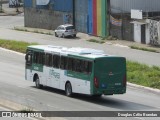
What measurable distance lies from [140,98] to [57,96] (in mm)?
4372

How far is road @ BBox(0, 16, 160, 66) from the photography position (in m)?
48.0

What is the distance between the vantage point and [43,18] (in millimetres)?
77625

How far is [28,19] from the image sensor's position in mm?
81188

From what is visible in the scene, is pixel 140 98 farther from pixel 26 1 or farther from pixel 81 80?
pixel 26 1

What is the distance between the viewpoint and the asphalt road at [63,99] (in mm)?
23453

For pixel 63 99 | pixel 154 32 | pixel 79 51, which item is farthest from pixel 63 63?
pixel 154 32

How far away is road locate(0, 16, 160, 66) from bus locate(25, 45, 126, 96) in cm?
1566

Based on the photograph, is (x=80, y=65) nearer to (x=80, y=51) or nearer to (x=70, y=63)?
(x=80, y=51)

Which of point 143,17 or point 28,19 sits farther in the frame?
point 28,19

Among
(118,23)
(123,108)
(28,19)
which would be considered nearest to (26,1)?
(28,19)

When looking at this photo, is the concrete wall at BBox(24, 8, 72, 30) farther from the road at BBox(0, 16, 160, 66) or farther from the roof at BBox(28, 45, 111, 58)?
the roof at BBox(28, 45, 111, 58)

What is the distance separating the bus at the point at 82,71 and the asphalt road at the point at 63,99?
1.92ft

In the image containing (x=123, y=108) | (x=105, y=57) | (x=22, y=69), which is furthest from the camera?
(x=22, y=69)

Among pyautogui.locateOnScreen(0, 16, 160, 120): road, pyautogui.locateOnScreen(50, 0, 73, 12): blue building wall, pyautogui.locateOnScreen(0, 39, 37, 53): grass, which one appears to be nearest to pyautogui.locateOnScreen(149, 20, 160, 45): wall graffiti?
pyautogui.locateOnScreen(0, 16, 160, 120): road
